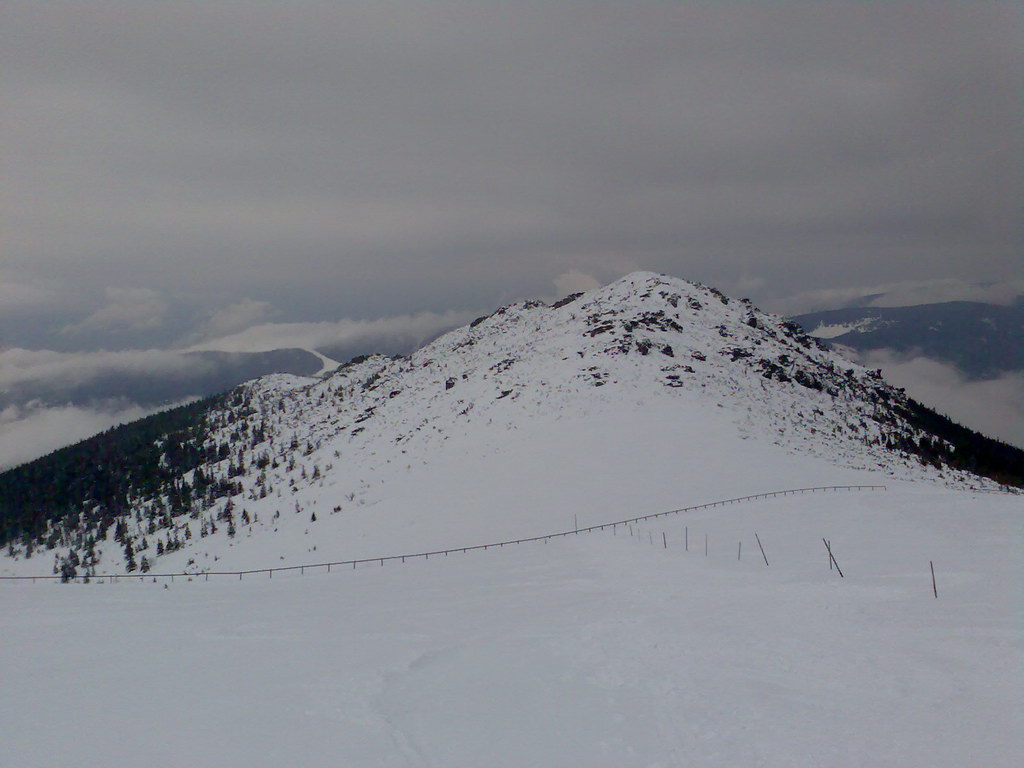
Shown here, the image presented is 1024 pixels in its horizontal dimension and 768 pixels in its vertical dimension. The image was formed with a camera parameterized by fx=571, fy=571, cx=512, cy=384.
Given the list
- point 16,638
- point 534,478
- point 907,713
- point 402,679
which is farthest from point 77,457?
point 907,713

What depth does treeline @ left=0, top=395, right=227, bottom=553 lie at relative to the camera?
11025 cm

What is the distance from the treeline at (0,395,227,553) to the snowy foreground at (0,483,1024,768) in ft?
283

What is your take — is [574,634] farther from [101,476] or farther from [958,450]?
[101,476]

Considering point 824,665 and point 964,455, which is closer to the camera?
point 824,665

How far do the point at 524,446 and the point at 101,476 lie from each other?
115816mm

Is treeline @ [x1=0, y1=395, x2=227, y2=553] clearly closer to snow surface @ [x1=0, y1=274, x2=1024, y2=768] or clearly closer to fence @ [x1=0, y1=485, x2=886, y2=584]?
fence @ [x1=0, y1=485, x2=886, y2=584]

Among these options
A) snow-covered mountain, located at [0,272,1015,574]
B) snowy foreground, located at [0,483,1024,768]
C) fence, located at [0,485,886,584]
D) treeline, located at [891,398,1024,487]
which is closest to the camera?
snowy foreground, located at [0,483,1024,768]

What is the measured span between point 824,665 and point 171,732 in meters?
14.7

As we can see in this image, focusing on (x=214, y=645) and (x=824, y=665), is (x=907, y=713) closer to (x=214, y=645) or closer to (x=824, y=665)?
(x=824, y=665)

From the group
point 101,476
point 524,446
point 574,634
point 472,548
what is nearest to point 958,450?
point 524,446

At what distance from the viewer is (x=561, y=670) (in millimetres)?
14953

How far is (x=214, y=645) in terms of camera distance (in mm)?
17547

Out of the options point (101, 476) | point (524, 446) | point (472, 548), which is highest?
point (101, 476)

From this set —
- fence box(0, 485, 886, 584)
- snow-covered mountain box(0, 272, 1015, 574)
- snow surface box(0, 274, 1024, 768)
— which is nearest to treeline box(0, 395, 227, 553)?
snow-covered mountain box(0, 272, 1015, 574)
